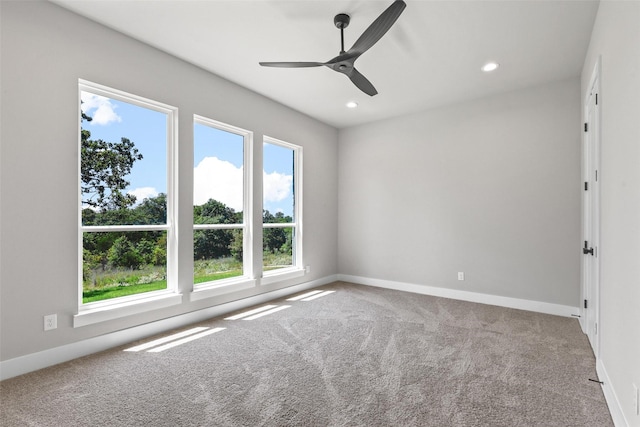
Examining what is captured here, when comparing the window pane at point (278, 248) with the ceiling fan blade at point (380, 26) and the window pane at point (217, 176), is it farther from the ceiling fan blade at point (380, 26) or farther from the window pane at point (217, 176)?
the ceiling fan blade at point (380, 26)

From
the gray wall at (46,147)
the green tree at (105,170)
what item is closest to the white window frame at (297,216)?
the gray wall at (46,147)

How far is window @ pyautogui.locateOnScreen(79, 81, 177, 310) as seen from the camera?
9.51 feet

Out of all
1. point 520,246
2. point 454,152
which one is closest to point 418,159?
point 454,152

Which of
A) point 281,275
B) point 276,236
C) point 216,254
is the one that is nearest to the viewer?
point 216,254

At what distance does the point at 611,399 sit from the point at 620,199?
4.11ft

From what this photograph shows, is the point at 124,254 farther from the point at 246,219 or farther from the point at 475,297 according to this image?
the point at 475,297

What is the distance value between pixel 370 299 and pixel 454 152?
254 cm

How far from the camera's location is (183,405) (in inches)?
80.1

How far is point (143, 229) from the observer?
3.25 m

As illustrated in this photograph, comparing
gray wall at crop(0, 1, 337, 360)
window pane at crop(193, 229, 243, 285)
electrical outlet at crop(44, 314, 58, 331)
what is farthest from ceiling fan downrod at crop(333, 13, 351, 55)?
electrical outlet at crop(44, 314, 58, 331)

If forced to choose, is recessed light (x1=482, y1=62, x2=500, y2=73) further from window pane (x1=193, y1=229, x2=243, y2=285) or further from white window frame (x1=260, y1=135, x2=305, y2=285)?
window pane (x1=193, y1=229, x2=243, y2=285)

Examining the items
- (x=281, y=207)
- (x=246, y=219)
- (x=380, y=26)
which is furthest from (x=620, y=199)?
(x=281, y=207)

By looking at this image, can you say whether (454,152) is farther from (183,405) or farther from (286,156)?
(183,405)

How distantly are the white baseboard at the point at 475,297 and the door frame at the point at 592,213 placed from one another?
0.38 metres
